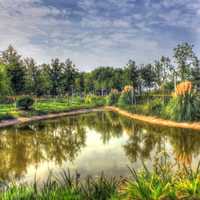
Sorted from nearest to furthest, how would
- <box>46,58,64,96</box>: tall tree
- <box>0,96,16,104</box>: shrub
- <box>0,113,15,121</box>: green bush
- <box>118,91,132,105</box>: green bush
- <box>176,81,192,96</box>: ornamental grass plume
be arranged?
1. <box>176,81,192,96</box>: ornamental grass plume
2. <box>0,113,15,121</box>: green bush
3. <box>118,91,132,105</box>: green bush
4. <box>0,96,16,104</box>: shrub
5. <box>46,58,64,96</box>: tall tree

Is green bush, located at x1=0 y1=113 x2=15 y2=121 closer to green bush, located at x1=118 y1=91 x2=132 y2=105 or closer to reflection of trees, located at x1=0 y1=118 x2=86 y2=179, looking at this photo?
reflection of trees, located at x1=0 y1=118 x2=86 y2=179

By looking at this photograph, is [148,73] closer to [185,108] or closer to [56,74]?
[56,74]

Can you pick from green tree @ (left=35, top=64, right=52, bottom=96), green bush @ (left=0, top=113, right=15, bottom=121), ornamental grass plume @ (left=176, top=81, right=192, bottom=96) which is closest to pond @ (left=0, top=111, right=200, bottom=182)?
ornamental grass plume @ (left=176, top=81, right=192, bottom=96)

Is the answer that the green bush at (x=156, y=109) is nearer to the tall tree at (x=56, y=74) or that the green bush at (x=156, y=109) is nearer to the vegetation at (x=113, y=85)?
the vegetation at (x=113, y=85)

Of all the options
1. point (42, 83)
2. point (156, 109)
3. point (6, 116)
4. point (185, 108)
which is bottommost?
point (6, 116)

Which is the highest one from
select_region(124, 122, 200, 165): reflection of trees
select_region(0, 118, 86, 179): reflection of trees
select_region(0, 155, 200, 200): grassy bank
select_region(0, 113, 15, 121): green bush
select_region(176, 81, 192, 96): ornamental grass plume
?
select_region(176, 81, 192, 96): ornamental grass plume

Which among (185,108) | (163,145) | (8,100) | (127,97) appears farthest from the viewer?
(8,100)

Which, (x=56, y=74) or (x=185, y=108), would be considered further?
(x=56, y=74)

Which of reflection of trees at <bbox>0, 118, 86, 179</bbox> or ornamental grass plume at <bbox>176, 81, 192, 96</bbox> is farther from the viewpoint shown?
ornamental grass plume at <bbox>176, 81, 192, 96</bbox>

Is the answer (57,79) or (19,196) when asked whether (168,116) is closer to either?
(19,196)

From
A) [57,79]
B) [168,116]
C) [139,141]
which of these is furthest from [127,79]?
[139,141]

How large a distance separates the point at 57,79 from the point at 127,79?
726 inches

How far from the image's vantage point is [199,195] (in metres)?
5.54

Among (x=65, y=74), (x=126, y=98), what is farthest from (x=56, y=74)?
(x=126, y=98)
